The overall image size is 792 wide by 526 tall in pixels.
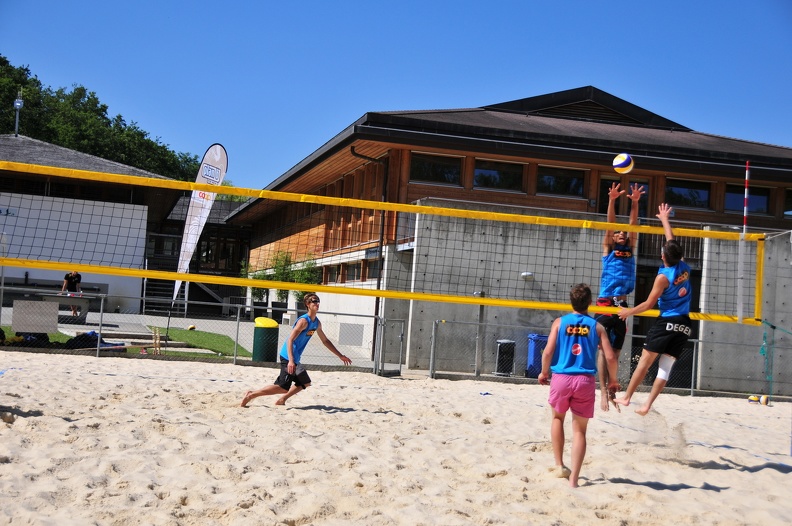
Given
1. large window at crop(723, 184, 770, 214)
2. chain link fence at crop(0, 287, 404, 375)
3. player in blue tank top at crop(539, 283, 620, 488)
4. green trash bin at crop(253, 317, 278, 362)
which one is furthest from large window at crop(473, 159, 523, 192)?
player in blue tank top at crop(539, 283, 620, 488)

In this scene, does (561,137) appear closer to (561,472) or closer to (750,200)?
(750,200)

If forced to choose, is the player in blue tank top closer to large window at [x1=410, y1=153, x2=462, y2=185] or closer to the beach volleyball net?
the beach volleyball net

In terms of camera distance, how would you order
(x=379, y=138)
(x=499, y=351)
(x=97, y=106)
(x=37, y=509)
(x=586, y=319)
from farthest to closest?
(x=97, y=106), (x=379, y=138), (x=499, y=351), (x=586, y=319), (x=37, y=509)

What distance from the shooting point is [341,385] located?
10812mm

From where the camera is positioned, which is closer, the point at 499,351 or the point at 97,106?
the point at 499,351

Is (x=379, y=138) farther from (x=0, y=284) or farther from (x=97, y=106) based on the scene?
(x=97, y=106)

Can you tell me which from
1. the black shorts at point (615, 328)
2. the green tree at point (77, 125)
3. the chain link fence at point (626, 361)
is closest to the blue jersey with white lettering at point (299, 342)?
the black shorts at point (615, 328)

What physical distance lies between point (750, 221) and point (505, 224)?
9697mm

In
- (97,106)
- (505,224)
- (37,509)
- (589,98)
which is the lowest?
(37,509)

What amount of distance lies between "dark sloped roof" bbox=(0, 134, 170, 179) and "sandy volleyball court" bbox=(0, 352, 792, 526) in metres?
20.9

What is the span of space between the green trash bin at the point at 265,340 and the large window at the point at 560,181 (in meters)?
9.92

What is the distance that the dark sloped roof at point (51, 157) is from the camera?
27.7 m

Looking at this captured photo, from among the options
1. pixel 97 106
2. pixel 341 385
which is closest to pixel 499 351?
pixel 341 385

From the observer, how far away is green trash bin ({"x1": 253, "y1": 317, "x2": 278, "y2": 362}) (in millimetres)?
13414
